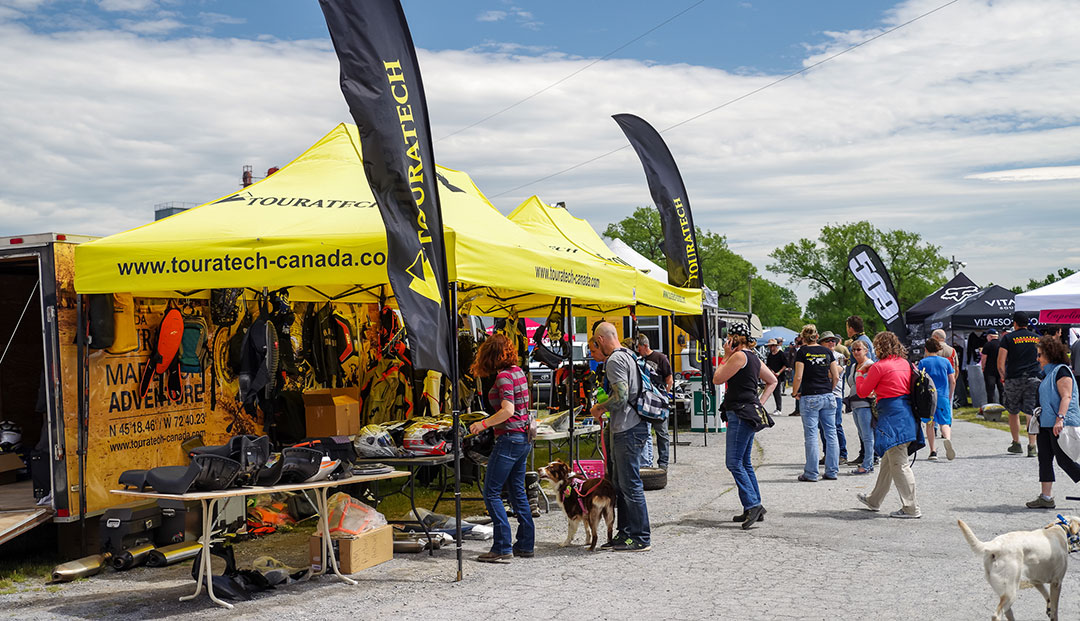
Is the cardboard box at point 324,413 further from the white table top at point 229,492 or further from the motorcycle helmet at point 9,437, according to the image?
the white table top at point 229,492

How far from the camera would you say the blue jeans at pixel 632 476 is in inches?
286

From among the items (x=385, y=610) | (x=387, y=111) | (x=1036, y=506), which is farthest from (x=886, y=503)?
(x=387, y=111)

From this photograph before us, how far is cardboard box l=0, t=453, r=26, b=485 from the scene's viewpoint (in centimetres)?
912

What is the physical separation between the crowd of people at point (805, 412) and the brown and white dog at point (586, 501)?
12 centimetres


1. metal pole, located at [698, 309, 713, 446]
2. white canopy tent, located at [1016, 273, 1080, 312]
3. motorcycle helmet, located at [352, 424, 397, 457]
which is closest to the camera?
Answer: motorcycle helmet, located at [352, 424, 397, 457]

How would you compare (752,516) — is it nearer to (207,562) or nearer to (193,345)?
(207,562)

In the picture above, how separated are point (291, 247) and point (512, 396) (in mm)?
1923

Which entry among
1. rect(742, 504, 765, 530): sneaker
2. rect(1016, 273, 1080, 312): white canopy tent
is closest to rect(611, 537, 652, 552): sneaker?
rect(742, 504, 765, 530): sneaker

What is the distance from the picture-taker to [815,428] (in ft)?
36.0

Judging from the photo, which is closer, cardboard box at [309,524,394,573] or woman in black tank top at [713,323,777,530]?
cardboard box at [309,524,394,573]

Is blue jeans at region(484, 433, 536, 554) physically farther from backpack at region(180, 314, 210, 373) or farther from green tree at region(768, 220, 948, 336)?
green tree at region(768, 220, 948, 336)

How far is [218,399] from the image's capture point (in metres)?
8.84

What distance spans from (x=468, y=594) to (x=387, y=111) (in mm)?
3163

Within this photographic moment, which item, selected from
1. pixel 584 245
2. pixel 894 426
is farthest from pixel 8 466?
pixel 894 426
